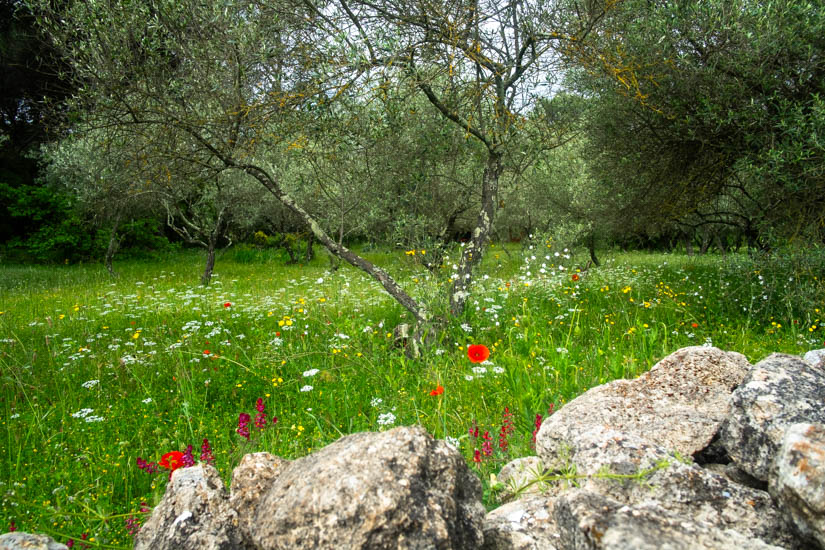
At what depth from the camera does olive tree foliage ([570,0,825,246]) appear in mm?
7023

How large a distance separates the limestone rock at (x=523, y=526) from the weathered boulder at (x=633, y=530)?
0.21 metres

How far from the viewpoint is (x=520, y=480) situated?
9.62ft

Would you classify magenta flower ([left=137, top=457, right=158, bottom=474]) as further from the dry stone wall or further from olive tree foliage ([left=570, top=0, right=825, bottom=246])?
olive tree foliage ([left=570, top=0, right=825, bottom=246])

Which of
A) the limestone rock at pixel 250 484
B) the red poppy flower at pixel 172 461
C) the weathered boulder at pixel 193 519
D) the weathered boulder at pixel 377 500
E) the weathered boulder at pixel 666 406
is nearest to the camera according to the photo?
the weathered boulder at pixel 377 500

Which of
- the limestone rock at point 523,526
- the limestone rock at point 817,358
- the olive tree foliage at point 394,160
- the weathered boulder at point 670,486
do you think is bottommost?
the limestone rock at point 523,526

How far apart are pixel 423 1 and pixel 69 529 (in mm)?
6144

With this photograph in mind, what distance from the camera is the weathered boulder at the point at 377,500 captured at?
1.86 meters

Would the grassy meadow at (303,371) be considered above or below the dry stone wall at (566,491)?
below

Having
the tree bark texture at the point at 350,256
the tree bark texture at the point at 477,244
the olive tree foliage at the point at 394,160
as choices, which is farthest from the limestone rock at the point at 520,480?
the olive tree foliage at the point at 394,160

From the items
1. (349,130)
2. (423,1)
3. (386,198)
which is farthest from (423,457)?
(386,198)

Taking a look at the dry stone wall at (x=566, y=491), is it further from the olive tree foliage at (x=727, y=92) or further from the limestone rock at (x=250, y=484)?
the olive tree foliage at (x=727, y=92)

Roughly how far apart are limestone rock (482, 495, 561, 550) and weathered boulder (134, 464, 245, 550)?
1.09 meters

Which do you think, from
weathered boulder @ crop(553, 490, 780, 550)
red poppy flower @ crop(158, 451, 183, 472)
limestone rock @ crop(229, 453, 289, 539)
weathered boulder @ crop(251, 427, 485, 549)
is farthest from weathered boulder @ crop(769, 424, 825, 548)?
red poppy flower @ crop(158, 451, 183, 472)

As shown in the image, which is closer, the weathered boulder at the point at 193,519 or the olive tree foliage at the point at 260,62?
the weathered boulder at the point at 193,519
